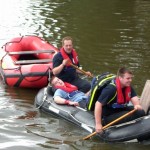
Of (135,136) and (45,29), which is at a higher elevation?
(135,136)

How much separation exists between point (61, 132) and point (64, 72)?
1425mm

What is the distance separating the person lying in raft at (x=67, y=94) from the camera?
23.1 feet

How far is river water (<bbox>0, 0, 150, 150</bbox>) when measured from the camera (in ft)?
20.9

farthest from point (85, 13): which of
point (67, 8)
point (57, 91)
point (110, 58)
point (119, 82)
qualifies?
point (119, 82)

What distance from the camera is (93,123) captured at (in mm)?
6344

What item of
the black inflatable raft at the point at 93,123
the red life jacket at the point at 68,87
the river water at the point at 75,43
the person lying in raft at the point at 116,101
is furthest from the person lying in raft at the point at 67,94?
the person lying in raft at the point at 116,101

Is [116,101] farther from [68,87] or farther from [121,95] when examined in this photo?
[68,87]

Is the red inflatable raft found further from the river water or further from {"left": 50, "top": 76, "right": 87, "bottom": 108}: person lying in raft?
{"left": 50, "top": 76, "right": 87, "bottom": 108}: person lying in raft

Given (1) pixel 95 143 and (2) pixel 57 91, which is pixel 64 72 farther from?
(1) pixel 95 143

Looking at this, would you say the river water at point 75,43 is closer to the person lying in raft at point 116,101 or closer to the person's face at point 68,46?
the person lying in raft at point 116,101

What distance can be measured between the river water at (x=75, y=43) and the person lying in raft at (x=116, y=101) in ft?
1.35

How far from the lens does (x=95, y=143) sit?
623 centimetres

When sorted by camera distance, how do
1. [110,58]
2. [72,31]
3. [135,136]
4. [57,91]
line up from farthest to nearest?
[72,31]
[110,58]
[57,91]
[135,136]

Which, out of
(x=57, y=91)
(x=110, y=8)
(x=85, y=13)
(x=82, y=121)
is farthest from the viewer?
(x=110, y=8)
